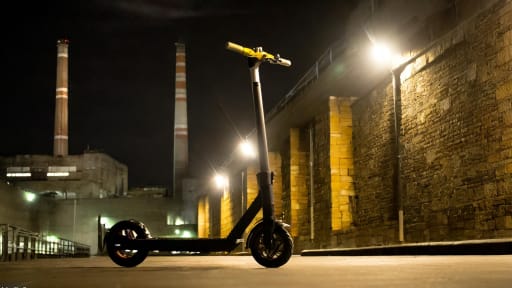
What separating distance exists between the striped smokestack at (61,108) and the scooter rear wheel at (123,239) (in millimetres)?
54845

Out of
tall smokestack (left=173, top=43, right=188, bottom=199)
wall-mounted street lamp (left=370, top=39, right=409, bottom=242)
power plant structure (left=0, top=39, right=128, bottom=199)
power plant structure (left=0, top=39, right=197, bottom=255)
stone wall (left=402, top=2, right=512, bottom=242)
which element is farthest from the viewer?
power plant structure (left=0, top=39, right=128, bottom=199)

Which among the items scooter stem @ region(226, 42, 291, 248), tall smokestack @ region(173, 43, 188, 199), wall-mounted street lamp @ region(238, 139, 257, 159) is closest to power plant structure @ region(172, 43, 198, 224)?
tall smokestack @ region(173, 43, 188, 199)

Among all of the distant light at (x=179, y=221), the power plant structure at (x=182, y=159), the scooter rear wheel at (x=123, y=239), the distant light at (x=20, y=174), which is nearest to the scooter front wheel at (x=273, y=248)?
the scooter rear wheel at (x=123, y=239)

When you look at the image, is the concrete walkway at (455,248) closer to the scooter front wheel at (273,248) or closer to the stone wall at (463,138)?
the stone wall at (463,138)

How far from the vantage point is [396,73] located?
16.3 meters

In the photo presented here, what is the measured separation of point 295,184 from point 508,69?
1246 centimetres

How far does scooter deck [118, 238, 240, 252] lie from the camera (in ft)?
21.2

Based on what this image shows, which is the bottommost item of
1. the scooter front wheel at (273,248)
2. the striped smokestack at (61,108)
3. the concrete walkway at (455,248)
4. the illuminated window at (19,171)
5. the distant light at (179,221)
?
the concrete walkway at (455,248)

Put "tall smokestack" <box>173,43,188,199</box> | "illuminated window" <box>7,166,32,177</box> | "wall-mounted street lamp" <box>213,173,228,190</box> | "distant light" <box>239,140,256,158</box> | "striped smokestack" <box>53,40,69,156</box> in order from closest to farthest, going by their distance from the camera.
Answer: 1. "distant light" <box>239,140,256,158</box>
2. "wall-mounted street lamp" <box>213,173,228,190</box>
3. "tall smokestack" <box>173,43,188,199</box>
4. "striped smokestack" <box>53,40,69,156</box>
5. "illuminated window" <box>7,166,32,177</box>

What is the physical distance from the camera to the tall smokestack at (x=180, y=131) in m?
59.1

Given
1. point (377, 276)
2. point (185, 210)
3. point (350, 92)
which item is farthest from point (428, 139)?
point (185, 210)

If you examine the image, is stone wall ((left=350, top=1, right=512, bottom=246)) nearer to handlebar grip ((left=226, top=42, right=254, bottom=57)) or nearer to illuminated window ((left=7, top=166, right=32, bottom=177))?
handlebar grip ((left=226, top=42, right=254, bottom=57))

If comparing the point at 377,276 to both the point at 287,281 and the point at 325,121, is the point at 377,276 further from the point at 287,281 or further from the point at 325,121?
the point at 325,121

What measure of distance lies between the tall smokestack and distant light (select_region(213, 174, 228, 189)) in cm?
1946
